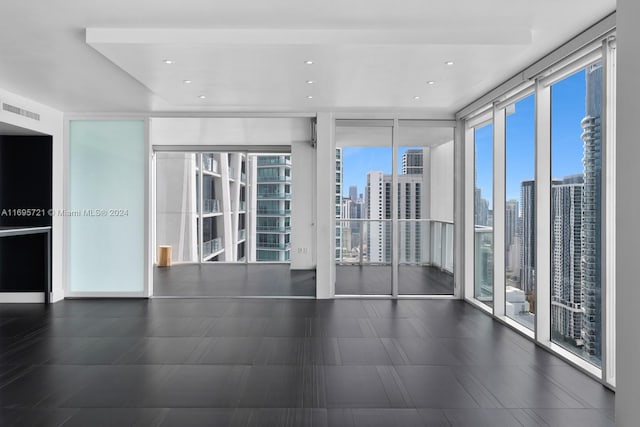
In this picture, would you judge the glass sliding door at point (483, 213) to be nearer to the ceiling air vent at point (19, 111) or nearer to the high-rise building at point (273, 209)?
the high-rise building at point (273, 209)

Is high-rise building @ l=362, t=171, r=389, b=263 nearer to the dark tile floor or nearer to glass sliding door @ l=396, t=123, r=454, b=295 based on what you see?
glass sliding door @ l=396, t=123, r=454, b=295

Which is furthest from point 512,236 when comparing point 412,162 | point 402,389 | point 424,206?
point 402,389

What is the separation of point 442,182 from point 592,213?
326 cm

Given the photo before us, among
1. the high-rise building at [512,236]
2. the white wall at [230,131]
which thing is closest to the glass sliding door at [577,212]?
the high-rise building at [512,236]

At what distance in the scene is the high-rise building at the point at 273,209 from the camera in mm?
11008

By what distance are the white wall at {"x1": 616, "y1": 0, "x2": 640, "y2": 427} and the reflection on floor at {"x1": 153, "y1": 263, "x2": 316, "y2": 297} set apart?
5.18 meters

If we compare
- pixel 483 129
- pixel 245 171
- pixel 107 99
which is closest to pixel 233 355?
pixel 107 99

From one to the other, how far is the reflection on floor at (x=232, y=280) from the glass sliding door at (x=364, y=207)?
84 centimetres

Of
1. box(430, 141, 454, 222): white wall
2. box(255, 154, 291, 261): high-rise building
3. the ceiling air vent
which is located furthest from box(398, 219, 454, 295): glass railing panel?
the ceiling air vent

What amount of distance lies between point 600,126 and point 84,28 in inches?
176

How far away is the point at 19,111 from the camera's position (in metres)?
6.00

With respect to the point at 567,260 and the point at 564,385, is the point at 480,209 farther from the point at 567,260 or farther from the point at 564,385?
the point at 564,385

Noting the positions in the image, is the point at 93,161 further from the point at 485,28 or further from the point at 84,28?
the point at 485,28

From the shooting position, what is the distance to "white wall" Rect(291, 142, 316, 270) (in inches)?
404
